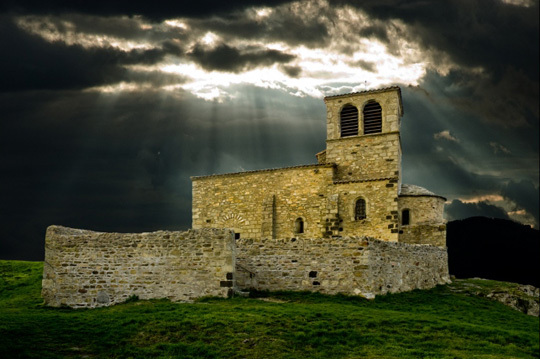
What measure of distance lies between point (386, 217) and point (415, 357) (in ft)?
61.8

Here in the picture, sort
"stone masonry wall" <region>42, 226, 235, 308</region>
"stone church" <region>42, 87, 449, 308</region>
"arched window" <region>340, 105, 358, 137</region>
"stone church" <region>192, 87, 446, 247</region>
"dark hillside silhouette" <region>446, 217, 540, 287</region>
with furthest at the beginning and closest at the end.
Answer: "dark hillside silhouette" <region>446, 217, 540, 287</region> < "arched window" <region>340, 105, 358, 137</region> < "stone church" <region>192, 87, 446, 247</region> < "stone church" <region>42, 87, 449, 308</region> < "stone masonry wall" <region>42, 226, 235, 308</region>


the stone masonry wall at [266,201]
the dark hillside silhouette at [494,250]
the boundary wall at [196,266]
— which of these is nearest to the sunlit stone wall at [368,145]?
the stone masonry wall at [266,201]

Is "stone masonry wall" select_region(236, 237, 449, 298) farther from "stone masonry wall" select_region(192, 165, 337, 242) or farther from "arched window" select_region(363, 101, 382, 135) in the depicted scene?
"arched window" select_region(363, 101, 382, 135)

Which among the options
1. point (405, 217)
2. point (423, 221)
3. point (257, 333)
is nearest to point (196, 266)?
point (257, 333)

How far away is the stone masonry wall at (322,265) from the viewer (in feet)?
64.5

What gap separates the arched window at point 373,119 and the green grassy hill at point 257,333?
18486mm

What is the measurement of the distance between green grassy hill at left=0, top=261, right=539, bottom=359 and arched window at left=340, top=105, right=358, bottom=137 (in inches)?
744

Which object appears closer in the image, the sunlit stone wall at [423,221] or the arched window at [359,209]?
the sunlit stone wall at [423,221]

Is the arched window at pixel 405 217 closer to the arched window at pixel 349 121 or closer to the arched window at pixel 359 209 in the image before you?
the arched window at pixel 359 209

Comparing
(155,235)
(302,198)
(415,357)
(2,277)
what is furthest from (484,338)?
(2,277)

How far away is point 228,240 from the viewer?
18.5 m

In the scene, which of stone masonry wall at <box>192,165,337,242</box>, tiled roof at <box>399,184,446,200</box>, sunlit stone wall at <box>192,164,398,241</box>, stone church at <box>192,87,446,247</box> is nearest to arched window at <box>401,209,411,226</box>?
stone church at <box>192,87,446,247</box>

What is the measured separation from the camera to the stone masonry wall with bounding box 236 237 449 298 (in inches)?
774

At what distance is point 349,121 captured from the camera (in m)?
35.9
